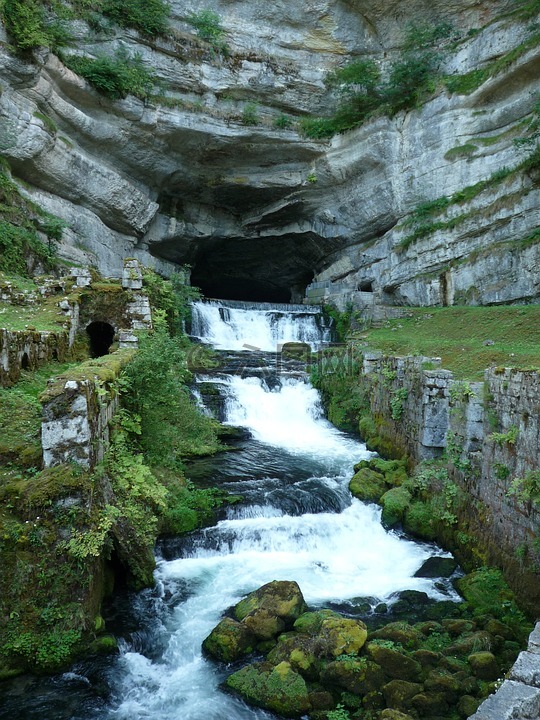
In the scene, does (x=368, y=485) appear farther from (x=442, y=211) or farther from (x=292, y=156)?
(x=292, y=156)

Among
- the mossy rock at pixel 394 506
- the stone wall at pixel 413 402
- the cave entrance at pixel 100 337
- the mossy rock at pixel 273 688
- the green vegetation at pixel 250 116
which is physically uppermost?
the green vegetation at pixel 250 116

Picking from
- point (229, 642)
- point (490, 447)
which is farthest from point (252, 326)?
point (229, 642)

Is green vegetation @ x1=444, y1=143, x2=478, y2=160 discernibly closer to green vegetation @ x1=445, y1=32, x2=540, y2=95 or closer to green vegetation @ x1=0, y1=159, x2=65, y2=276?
green vegetation @ x1=445, y1=32, x2=540, y2=95

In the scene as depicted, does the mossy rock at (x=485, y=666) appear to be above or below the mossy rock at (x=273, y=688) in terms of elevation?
above

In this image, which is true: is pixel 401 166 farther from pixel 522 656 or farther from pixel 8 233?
pixel 522 656

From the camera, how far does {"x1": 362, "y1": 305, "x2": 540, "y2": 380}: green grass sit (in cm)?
1147

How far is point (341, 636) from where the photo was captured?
5363 mm

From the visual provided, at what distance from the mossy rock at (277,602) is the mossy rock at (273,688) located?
0.76 metres

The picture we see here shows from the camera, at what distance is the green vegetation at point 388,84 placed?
24609 millimetres

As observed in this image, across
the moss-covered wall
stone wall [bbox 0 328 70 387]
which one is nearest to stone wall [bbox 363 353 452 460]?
the moss-covered wall

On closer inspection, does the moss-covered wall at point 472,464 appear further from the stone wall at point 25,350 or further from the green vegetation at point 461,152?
the green vegetation at point 461,152

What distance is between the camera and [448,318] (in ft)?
62.9

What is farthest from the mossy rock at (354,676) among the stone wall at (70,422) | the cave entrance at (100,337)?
the cave entrance at (100,337)

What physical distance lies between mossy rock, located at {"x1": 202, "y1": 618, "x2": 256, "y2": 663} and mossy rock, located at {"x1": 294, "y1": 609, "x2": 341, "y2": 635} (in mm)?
602
